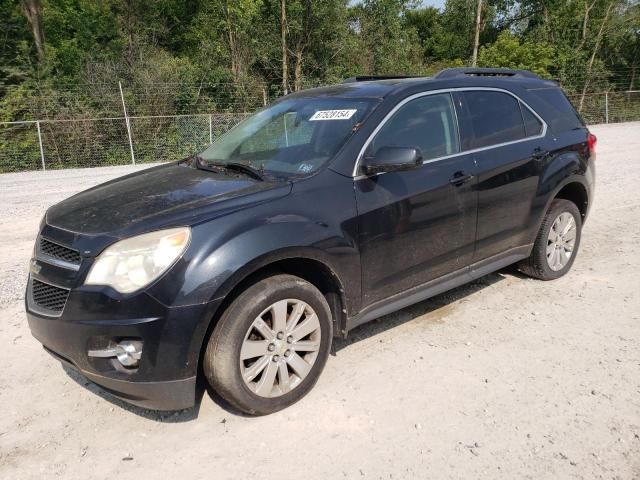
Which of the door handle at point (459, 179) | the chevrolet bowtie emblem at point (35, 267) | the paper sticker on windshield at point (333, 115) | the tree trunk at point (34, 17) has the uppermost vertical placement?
the tree trunk at point (34, 17)

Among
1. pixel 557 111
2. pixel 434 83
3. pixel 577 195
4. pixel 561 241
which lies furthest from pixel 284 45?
pixel 434 83

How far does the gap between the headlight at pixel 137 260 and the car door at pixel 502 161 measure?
7.70 ft

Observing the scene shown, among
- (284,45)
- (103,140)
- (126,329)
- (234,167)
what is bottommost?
(103,140)

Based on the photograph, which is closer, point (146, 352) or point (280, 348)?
point (146, 352)

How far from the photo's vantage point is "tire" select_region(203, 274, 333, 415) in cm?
280

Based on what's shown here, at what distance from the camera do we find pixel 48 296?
289cm

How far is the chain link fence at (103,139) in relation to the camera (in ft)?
53.0

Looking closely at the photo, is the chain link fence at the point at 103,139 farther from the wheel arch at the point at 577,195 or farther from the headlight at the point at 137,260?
the headlight at the point at 137,260

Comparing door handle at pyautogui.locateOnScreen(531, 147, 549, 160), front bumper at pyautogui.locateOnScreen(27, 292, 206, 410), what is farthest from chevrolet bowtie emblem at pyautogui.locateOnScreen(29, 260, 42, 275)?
door handle at pyautogui.locateOnScreen(531, 147, 549, 160)

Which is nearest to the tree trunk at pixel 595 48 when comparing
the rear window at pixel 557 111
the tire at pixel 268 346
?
the rear window at pixel 557 111

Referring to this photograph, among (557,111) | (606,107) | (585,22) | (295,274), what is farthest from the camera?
(585,22)

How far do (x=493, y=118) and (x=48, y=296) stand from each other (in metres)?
3.43

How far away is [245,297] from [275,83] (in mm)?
22871

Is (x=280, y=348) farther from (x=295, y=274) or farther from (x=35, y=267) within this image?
(x=35, y=267)
